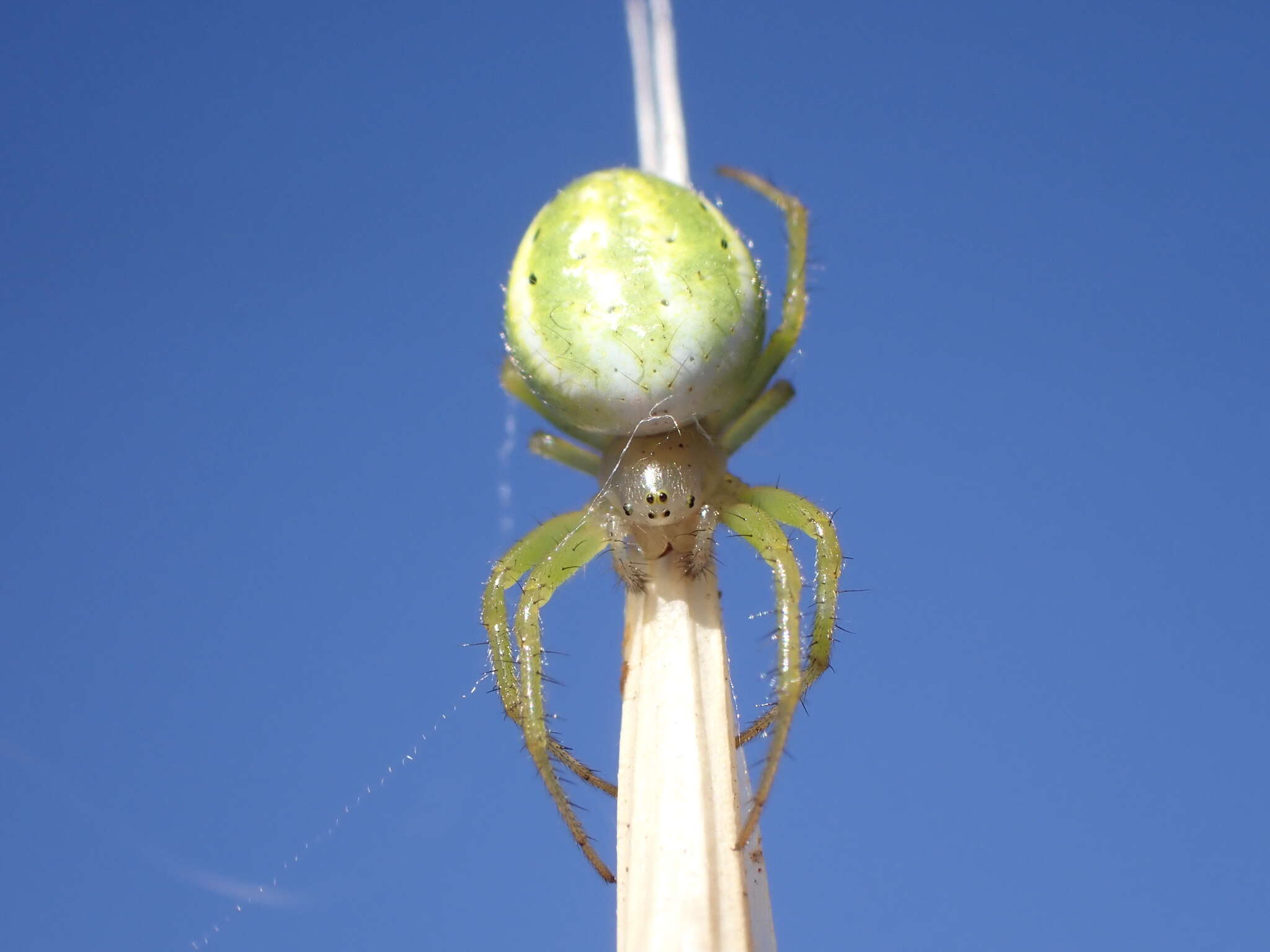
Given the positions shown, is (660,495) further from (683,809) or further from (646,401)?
(683,809)

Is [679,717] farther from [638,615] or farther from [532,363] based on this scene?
[532,363]

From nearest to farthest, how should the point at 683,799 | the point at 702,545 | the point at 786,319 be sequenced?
the point at 683,799
the point at 702,545
the point at 786,319

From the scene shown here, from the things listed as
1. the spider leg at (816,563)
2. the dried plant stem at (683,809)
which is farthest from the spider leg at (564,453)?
the dried plant stem at (683,809)

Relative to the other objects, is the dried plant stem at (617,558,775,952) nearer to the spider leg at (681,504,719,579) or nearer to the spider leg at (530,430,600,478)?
the spider leg at (681,504,719,579)

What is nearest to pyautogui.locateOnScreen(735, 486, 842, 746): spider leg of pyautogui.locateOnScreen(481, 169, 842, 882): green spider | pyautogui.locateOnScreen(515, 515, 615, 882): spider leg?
pyautogui.locateOnScreen(481, 169, 842, 882): green spider

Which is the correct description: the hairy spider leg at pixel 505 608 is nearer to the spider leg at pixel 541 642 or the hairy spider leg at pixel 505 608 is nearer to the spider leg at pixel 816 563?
the spider leg at pixel 541 642

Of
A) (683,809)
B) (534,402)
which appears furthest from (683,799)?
(534,402)
